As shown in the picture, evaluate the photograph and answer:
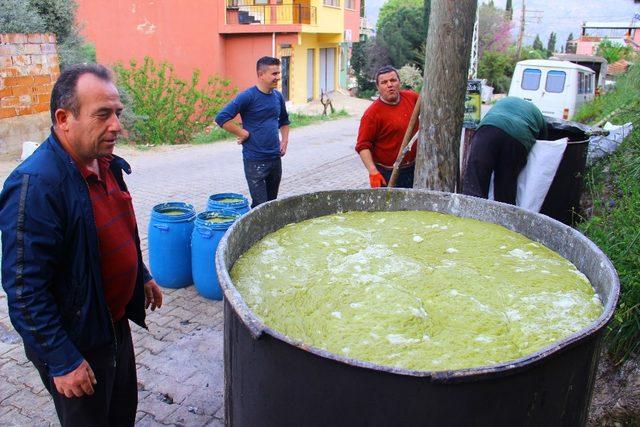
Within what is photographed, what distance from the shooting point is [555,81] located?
603 inches

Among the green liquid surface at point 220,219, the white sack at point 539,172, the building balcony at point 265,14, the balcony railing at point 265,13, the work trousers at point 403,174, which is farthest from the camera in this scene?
the balcony railing at point 265,13

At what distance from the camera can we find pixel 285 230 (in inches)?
121

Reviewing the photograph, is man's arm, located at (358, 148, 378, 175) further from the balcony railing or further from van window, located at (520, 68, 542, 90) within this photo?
the balcony railing

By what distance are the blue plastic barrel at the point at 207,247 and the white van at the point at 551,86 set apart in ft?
41.6

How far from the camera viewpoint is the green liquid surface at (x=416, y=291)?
196 cm

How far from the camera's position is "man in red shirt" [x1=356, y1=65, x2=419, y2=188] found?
5.00m

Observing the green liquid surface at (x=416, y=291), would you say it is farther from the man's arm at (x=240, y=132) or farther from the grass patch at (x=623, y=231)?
the man's arm at (x=240, y=132)

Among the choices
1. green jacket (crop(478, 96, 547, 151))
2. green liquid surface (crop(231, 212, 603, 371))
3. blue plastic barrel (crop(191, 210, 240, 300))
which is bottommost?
blue plastic barrel (crop(191, 210, 240, 300))

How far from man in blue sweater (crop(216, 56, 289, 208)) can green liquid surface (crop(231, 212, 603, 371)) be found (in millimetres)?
2660

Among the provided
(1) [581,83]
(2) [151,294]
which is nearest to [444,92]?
(2) [151,294]

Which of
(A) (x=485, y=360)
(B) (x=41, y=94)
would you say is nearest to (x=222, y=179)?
(B) (x=41, y=94)

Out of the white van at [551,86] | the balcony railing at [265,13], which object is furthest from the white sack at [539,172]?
the balcony railing at [265,13]

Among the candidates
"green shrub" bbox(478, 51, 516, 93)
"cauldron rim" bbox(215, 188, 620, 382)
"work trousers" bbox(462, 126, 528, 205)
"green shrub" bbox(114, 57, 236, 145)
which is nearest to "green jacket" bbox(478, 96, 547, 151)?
"work trousers" bbox(462, 126, 528, 205)

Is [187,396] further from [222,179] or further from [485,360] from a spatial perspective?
[222,179]
